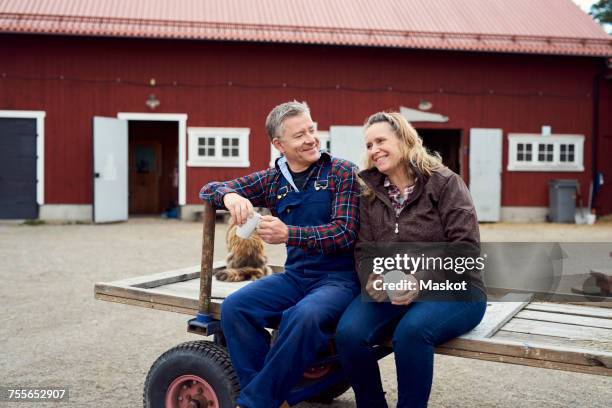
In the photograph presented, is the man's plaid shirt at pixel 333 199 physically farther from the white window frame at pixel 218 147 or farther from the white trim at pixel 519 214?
the white trim at pixel 519 214

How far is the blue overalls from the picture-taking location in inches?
110

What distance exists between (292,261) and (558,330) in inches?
→ 50.7

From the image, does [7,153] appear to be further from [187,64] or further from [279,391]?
A: [279,391]

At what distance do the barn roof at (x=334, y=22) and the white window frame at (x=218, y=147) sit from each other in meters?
2.24

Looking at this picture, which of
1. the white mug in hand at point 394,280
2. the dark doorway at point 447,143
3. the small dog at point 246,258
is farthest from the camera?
the dark doorway at point 447,143

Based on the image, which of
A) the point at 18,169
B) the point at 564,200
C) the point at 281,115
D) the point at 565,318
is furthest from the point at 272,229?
the point at 564,200

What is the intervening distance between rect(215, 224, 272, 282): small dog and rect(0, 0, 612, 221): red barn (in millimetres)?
11878

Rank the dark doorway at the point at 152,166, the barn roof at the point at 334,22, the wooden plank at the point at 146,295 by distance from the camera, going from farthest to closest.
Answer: the dark doorway at the point at 152,166, the barn roof at the point at 334,22, the wooden plank at the point at 146,295

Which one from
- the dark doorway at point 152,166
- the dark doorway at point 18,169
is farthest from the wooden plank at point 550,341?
the dark doorway at point 152,166

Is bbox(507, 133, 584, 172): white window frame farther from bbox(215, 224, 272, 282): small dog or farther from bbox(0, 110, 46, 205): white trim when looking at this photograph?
bbox(215, 224, 272, 282): small dog

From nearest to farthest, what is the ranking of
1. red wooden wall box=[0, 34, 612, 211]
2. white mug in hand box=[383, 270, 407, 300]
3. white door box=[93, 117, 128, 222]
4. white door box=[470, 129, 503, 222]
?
white mug in hand box=[383, 270, 407, 300] < white door box=[93, 117, 128, 222] < red wooden wall box=[0, 34, 612, 211] < white door box=[470, 129, 503, 222]

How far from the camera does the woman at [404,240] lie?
273 centimetres

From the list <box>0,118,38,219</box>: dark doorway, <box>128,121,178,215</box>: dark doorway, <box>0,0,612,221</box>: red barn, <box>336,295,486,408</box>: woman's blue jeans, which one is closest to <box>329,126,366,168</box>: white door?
<box>0,0,612,221</box>: red barn

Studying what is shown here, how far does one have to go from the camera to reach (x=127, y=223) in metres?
15.7
